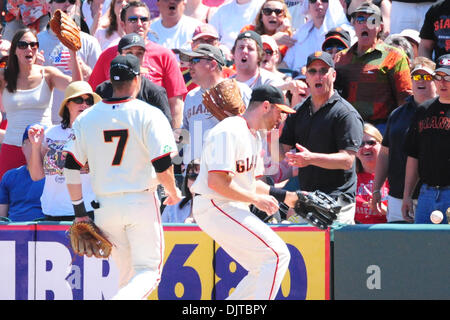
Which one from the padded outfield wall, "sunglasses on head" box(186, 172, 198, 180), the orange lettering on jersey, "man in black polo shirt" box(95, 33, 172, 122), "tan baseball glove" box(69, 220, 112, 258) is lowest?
the padded outfield wall

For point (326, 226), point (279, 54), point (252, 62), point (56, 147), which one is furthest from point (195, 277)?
point (279, 54)

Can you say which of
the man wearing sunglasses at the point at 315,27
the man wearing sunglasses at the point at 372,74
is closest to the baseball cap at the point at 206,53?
the man wearing sunglasses at the point at 372,74

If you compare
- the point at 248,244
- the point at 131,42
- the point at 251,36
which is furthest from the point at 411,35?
the point at 248,244

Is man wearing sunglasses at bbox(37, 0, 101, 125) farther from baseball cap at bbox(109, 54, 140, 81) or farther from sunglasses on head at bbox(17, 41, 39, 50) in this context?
baseball cap at bbox(109, 54, 140, 81)

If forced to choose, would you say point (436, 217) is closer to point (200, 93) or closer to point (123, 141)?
point (123, 141)

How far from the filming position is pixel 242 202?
6328 millimetres

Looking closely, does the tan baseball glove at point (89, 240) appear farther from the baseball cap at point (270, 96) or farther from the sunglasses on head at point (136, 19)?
the sunglasses on head at point (136, 19)

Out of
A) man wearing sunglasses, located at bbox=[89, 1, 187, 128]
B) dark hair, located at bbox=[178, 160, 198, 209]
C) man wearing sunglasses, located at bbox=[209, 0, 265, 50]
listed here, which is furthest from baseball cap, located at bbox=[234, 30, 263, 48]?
man wearing sunglasses, located at bbox=[209, 0, 265, 50]

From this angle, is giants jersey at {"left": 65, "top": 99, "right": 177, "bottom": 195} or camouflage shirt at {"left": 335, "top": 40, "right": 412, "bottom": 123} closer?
giants jersey at {"left": 65, "top": 99, "right": 177, "bottom": 195}

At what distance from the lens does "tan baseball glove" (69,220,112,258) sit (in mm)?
6316

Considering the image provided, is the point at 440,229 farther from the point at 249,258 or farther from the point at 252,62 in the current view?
the point at 252,62

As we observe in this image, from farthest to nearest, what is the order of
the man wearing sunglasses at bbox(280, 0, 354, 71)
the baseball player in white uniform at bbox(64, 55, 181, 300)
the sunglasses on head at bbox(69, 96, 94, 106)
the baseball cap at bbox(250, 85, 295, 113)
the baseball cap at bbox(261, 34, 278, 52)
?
the man wearing sunglasses at bbox(280, 0, 354, 71), the baseball cap at bbox(261, 34, 278, 52), the sunglasses on head at bbox(69, 96, 94, 106), the baseball cap at bbox(250, 85, 295, 113), the baseball player in white uniform at bbox(64, 55, 181, 300)

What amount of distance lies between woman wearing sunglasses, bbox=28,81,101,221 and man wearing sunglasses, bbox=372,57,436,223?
2.76 m

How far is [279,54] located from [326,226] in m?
4.28
